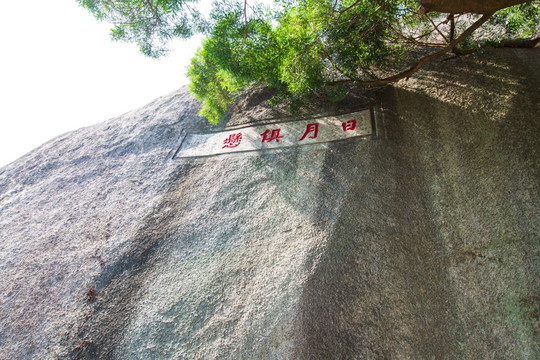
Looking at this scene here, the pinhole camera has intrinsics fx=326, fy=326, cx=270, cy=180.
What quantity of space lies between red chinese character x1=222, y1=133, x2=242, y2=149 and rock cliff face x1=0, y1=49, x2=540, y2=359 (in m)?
0.46

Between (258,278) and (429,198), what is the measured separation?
293 centimetres

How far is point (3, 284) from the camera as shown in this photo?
256 inches

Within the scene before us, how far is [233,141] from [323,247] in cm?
362

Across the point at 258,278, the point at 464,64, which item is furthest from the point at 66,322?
the point at 464,64

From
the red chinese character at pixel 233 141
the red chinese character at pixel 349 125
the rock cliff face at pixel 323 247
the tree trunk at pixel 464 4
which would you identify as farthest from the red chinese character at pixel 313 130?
the tree trunk at pixel 464 4

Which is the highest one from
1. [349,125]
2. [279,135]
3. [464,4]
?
[464,4]

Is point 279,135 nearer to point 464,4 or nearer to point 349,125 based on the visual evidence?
point 349,125

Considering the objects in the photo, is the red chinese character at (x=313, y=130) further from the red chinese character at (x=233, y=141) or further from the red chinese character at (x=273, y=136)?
the red chinese character at (x=233, y=141)

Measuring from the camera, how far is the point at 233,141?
7.48m

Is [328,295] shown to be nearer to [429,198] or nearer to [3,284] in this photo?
[429,198]

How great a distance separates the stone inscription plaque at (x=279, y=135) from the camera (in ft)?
21.0


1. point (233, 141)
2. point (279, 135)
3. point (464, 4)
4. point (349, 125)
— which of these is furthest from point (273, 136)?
point (464, 4)

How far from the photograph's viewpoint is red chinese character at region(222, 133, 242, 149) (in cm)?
739

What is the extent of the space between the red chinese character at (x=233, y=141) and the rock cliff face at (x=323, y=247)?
456 mm
